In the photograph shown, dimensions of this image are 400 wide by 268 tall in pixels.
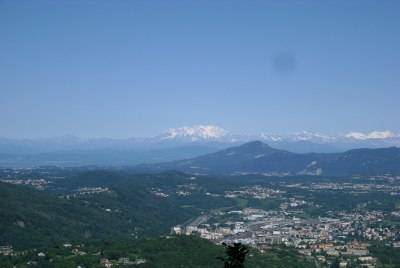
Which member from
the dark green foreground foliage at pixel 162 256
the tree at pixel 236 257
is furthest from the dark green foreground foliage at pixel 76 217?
the tree at pixel 236 257

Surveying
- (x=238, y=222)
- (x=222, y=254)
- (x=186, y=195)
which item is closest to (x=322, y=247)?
(x=222, y=254)

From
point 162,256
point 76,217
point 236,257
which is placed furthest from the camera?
point 76,217

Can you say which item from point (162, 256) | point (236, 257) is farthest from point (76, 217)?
point (236, 257)

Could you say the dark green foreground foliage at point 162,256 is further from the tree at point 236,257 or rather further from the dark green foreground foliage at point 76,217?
the tree at point 236,257

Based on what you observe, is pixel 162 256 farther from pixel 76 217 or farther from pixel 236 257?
pixel 236 257

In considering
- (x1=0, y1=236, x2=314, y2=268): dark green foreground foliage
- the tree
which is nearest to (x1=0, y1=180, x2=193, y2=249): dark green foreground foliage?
(x1=0, y1=236, x2=314, y2=268): dark green foreground foliage

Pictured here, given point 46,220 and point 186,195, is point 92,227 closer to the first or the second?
point 46,220

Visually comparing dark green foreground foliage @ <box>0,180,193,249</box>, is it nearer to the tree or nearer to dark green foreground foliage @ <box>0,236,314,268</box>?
dark green foreground foliage @ <box>0,236,314,268</box>

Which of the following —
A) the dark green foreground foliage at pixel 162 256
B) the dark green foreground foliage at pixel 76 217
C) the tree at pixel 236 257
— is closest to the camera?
the tree at pixel 236 257
